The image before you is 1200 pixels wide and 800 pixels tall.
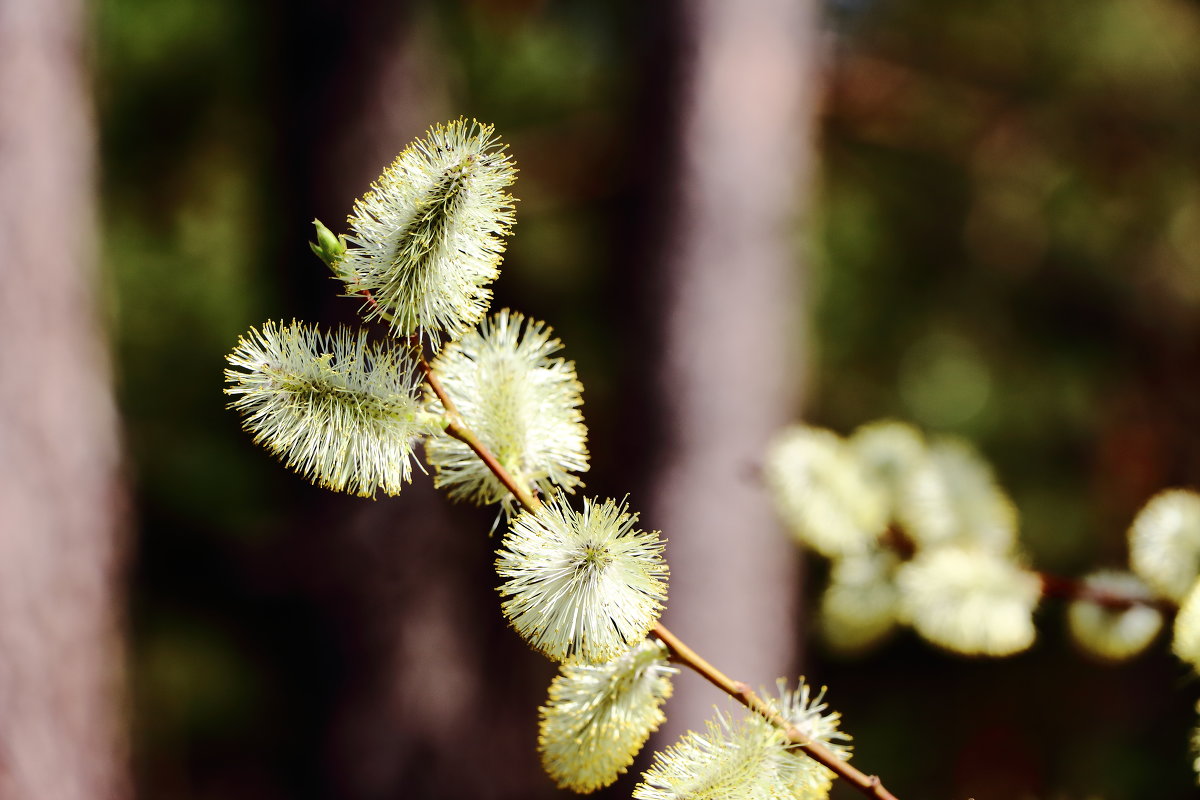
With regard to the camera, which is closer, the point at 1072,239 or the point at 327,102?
the point at 327,102

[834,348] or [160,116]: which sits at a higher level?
[834,348]

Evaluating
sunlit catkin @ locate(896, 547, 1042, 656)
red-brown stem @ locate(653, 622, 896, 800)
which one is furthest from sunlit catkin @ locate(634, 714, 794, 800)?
sunlit catkin @ locate(896, 547, 1042, 656)

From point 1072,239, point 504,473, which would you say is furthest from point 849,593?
point 1072,239

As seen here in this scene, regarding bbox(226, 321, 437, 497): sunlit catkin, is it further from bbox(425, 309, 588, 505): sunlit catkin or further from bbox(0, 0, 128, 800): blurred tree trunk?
bbox(0, 0, 128, 800): blurred tree trunk

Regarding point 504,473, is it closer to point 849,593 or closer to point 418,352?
point 418,352

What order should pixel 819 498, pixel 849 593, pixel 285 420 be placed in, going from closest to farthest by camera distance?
1. pixel 285 420
2. pixel 819 498
3. pixel 849 593

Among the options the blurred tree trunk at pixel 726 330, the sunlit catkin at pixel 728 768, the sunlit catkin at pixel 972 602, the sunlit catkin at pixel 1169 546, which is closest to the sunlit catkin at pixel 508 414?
the sunlit catkin at pixel 728 768

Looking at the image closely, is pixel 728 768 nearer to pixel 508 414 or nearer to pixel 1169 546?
pixel 508 414

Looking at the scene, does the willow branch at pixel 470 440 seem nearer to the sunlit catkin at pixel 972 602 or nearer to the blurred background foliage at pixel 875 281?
the sunlit catkin at pixel 972 602
